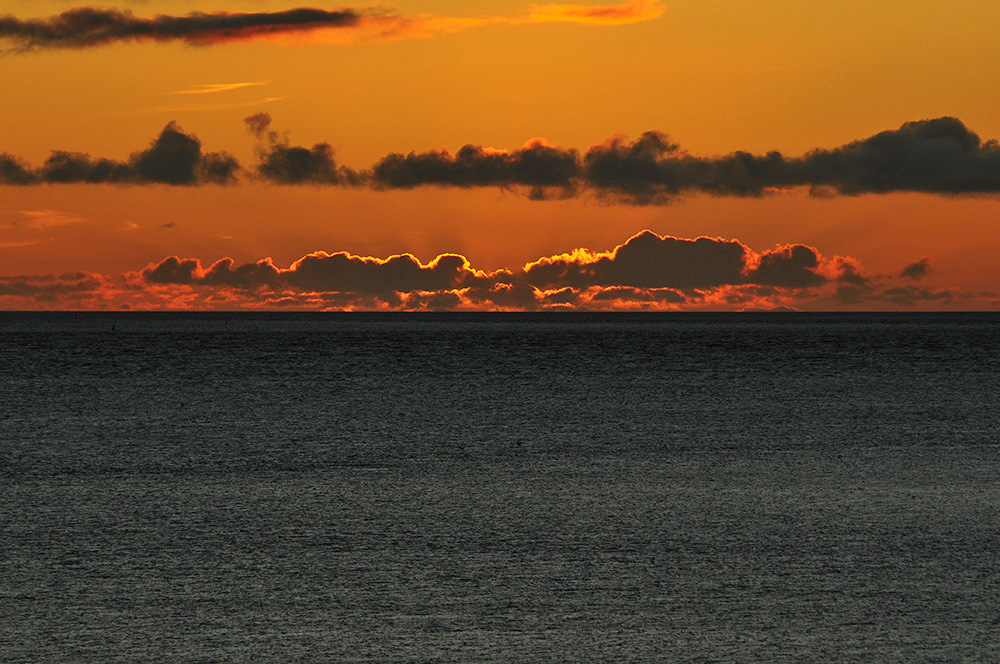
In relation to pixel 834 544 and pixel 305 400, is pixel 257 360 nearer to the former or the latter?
pixel 305 400

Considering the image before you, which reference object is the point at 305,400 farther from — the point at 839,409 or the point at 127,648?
the point at 127,648

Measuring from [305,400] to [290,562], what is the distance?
25013 millimetres

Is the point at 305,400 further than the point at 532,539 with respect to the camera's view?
Yes

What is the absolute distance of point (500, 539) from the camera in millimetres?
10688

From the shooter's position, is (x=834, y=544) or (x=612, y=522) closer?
(x=834, y=544)

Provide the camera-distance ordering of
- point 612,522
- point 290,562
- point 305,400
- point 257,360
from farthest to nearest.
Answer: point 257,360 < point 305,400 < point 612,522 < point 290,562

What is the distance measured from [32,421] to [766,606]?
2251cm

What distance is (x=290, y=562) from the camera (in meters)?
9.61

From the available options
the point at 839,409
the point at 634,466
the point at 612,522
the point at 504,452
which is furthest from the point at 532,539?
the point at 839,409

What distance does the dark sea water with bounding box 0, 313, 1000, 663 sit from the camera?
730cm

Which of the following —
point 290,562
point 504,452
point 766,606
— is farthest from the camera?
point 504,452

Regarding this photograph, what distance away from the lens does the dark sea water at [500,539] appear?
7.30m

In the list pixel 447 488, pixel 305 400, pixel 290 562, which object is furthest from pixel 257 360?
pixel 290 562

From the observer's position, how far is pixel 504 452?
1934cm
